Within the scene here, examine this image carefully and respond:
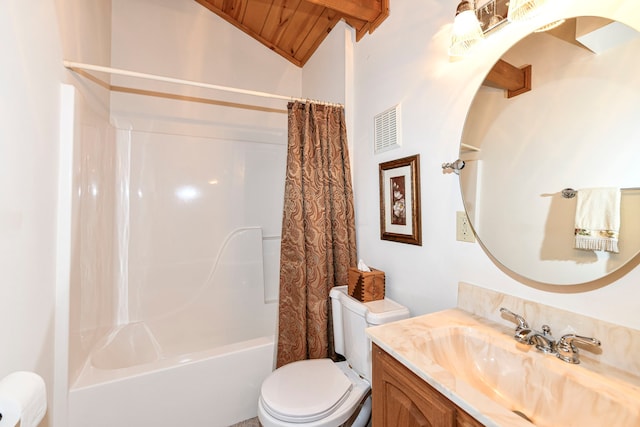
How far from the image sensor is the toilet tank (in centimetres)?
128

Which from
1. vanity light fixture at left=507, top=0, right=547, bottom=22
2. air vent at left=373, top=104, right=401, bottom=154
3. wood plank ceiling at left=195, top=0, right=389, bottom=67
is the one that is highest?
wood plank ceiling at left=195, top=0, right=389, bottom=67

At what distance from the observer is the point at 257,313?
2.44 m

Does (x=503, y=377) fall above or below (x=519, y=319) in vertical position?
below

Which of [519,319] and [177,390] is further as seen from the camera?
[177,390]

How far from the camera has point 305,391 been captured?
47.9 inches

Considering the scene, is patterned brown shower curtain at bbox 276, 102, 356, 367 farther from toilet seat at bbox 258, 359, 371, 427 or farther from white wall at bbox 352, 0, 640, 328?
toilet seat at bbox 258, 359, 371, 427

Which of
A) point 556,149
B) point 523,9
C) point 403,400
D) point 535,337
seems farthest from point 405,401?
point 523,9

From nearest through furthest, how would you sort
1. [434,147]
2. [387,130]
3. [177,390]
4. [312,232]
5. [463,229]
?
[463,229] < [434,147] < [177,390] < [387,130] < [312,232]

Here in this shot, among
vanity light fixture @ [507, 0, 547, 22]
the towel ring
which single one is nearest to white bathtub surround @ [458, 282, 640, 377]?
the towel ring

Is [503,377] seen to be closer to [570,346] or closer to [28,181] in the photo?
[570,346]

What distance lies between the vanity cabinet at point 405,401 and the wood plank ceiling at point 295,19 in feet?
5.97

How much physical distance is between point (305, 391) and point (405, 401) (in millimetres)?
576

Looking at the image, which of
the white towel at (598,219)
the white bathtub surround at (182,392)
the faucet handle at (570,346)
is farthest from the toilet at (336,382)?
the white towel at (598,219)

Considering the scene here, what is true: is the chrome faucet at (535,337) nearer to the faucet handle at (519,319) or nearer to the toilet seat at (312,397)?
the faucet handle at (519,319)
